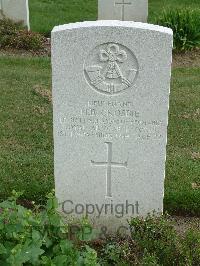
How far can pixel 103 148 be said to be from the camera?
4801 mm

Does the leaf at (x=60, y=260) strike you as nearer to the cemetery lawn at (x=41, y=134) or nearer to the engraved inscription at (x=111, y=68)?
the engraved inscription at (x=111, y=68)

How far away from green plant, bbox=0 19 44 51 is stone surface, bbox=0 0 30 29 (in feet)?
1.39

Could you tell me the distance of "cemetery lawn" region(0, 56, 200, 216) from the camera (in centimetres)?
568

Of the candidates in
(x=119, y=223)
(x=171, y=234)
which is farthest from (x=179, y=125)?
(x=171, y=234)

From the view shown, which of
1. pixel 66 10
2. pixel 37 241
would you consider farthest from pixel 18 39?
pixel 37 241

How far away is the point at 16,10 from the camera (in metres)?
11.0

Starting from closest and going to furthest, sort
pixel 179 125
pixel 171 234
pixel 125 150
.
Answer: pixel 171 234
pixel 125 150
pixel 179 125

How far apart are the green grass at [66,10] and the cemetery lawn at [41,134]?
2212 mm

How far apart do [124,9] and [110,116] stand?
22.3ft

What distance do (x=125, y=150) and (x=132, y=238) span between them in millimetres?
719

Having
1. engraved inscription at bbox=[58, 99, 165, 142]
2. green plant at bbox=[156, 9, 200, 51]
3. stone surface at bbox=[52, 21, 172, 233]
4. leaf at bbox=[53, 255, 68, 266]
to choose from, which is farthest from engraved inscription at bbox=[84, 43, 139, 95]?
green plant at bbox=[156, 9, 200, 51]

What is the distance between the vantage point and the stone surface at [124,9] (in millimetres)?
11023

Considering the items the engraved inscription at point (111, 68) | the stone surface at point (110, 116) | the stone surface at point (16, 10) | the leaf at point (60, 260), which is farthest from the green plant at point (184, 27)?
the leaf at point (60, 260)

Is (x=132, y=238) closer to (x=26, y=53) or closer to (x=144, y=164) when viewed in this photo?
(x=144, y=164)
